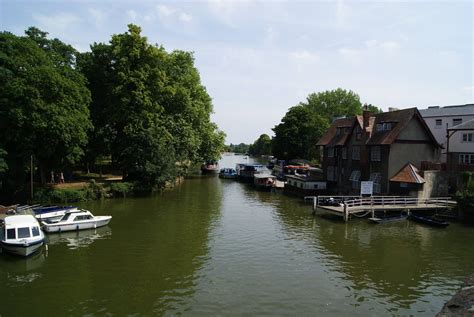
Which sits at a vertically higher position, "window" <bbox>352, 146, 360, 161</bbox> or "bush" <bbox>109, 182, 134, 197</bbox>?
"window" <bbox>352, 146, 360, 161</bbox>

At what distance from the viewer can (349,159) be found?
52938 mm

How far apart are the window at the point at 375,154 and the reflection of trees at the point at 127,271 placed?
21620 mm

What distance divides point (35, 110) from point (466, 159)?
5021cm

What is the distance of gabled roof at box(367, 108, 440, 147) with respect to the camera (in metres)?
44.8

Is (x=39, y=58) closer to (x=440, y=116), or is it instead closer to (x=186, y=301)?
(x=186, y=301)

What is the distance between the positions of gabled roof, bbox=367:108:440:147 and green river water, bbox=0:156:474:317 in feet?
37.0

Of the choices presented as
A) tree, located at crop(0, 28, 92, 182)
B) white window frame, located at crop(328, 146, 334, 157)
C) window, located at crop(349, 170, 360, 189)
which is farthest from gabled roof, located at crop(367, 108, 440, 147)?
tree, located at crop(0, 28, 92, 182)

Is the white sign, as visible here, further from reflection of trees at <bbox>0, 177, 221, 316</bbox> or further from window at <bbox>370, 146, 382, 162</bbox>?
reflection of trees at <bbox>0, 177, 221, 316</bbox>

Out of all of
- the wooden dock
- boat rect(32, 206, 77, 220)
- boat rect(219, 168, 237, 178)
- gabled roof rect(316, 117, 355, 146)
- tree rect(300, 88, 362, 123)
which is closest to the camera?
boat rect(32, 206, 77, 220)

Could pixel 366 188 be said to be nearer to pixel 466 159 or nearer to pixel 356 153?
pixel 356 153

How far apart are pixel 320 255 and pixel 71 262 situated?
1734 cm

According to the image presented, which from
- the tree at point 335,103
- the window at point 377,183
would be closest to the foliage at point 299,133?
the tree at point 335,103

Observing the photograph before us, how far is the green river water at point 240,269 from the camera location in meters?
19.1

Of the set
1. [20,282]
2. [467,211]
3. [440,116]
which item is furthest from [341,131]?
[20,282]
